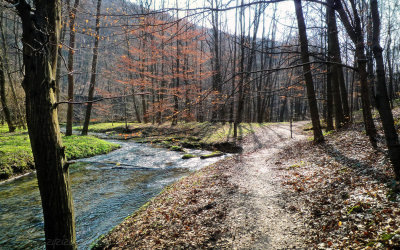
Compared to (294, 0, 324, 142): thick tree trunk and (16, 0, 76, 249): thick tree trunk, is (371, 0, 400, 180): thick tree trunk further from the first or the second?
(16, 0, 76, 249): thick tree trunk

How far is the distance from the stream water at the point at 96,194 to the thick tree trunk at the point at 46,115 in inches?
80.8

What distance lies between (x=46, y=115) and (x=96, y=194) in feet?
18.6

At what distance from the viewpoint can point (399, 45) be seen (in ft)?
99.1

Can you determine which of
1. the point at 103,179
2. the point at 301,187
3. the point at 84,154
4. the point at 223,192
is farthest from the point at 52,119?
the point at 84,154

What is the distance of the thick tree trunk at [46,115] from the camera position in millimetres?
3420

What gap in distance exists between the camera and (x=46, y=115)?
3.52m

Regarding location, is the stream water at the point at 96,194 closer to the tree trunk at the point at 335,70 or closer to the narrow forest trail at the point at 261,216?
the narrow forest trail at the point at 261,216

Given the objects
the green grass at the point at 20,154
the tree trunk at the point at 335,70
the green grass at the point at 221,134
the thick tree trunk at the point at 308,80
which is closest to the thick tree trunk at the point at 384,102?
the thick tree trunk at the point at 308,80

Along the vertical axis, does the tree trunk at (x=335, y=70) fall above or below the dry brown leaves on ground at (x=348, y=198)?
above

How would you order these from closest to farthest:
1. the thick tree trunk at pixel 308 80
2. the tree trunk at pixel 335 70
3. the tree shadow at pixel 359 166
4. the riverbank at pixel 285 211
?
the riverbank at pixel 285 211 < the tree shadow at pixel 359 166 < the thick tree trunk at pixel 308 80 < the tree trunk at pixel 335 70

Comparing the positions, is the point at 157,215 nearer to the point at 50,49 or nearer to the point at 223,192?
the point at 223,192

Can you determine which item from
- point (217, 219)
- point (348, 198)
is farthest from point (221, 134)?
point (348, 198)

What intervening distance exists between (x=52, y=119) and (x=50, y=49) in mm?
1194

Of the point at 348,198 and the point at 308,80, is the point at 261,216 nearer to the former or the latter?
the point at 348,198
